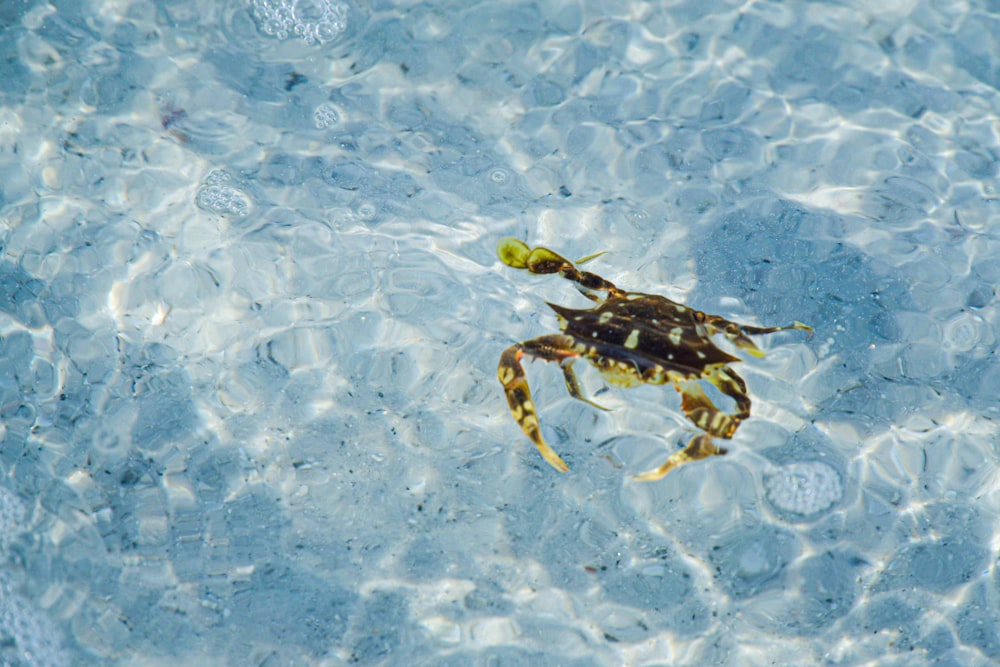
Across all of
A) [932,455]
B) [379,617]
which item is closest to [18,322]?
[379,617]

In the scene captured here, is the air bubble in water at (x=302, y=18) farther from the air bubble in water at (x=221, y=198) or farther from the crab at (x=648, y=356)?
the crab at (x=648, y=356)

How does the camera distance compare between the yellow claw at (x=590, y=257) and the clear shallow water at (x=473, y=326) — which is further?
the yellow claw at (x=590, y=257)

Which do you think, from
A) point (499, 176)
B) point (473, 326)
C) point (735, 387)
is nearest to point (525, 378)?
point (473, 326)

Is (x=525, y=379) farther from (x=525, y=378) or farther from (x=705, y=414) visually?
(x=705, y=414)

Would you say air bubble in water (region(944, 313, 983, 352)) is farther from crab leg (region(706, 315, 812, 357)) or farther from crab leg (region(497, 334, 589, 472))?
crab leg (region(497, 334, 589, 472))

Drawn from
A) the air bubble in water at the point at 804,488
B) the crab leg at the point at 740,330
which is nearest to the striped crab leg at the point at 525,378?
the crab leg at the point at 740,330

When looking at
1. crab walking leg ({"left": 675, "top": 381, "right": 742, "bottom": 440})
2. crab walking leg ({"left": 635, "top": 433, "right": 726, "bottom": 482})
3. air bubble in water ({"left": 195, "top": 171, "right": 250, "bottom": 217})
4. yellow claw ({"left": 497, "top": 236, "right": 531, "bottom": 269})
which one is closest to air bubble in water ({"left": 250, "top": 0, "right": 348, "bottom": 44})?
air bubble in water ({"left": 195, "top": 171, "right": 250, "bottom": 217})

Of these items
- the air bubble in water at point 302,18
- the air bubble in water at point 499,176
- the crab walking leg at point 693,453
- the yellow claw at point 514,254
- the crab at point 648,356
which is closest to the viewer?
the crab at point 648,356
